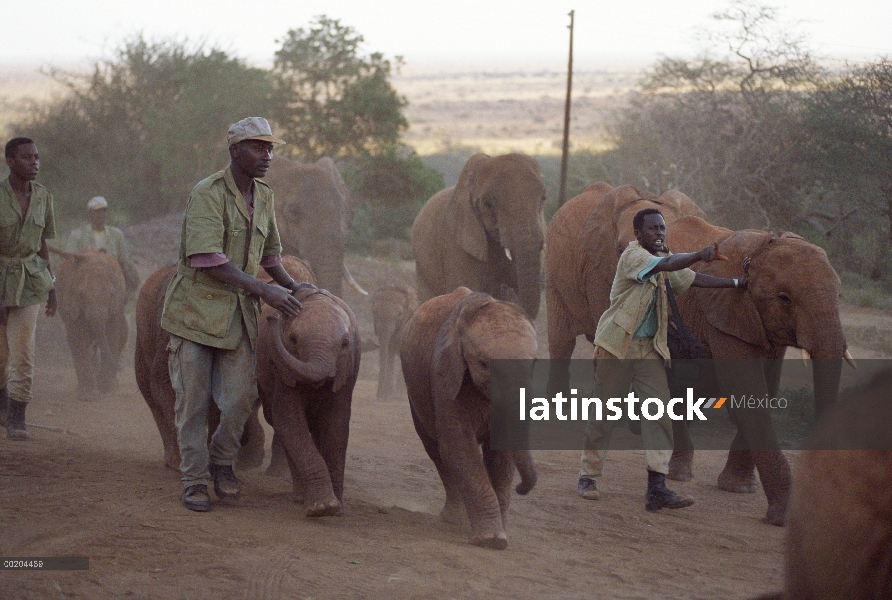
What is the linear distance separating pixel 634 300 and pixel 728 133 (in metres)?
17.3

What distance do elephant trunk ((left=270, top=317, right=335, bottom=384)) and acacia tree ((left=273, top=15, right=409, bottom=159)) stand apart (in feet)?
63.2

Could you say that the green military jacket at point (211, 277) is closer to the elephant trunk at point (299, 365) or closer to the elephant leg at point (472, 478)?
the elephant trunk at point (299, 365)

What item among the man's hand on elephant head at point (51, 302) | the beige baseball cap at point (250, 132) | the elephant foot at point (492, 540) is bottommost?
the elephant foot at point (492, 540)

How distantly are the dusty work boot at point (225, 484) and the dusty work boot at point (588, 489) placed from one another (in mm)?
2406

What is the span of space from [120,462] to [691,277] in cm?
408

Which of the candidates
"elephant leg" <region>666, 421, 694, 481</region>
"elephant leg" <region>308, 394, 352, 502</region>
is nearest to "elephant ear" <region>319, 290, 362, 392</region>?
"elephant leg" <region>308, 394, 352, 502</region>

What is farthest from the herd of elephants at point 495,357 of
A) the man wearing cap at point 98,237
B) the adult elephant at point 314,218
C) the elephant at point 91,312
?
the man wearing cap at point 98,237

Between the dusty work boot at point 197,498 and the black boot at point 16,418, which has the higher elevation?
the dusty work boot at point 197,498

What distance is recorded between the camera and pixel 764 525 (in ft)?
22.2

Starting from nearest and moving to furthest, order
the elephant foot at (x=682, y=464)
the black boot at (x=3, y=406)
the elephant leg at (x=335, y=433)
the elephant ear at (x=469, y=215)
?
the elephant leg at (x=335, y=433)
the elephant foot at (x=682, y=464)
the black boot at (x=3, y=406)
the elephant ear at (x=469, y=215)

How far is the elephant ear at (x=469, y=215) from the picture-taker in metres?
11.0

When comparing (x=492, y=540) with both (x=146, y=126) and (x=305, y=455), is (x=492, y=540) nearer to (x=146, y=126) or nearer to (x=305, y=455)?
(x=305, y=455)

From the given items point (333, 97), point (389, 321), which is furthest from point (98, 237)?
point (333, 97)

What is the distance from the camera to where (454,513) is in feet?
21.2
